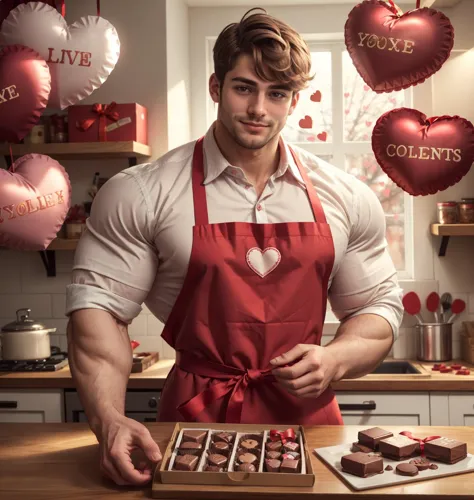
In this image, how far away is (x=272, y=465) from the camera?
134cm

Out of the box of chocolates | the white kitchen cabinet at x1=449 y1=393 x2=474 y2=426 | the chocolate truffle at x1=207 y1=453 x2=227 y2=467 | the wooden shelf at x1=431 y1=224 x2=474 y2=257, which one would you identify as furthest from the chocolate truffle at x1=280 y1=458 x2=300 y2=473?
the wooden shelf at x1=431 y1=224 x2=474 y2=257

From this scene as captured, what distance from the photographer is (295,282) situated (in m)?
1.91

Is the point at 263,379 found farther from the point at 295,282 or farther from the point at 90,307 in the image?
the point at 90,307

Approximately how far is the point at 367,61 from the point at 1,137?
1436 mm

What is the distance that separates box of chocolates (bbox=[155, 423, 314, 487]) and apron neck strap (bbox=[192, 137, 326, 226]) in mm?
539

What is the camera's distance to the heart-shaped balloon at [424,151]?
10.6 ft

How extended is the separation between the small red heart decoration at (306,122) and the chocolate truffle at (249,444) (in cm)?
300

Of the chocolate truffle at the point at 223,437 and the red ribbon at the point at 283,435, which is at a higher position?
the chocolate truffle at the point at 223,437

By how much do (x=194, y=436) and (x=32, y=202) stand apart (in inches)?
69.8

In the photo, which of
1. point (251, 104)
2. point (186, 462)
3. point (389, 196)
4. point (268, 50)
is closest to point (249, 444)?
point (186, 462)

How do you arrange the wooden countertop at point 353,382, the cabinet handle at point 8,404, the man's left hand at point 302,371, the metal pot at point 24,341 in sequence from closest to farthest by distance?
the man's left hand at point 302,371, the wooden countertop at point 353,382, the cabinet handle at point 8,404, the metal pot at point 24,341

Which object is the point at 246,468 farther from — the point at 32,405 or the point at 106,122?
the point at 106,122

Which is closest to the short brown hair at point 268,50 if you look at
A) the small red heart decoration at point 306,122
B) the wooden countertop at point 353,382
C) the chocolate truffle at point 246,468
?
the chocolate truffle at point 246,468

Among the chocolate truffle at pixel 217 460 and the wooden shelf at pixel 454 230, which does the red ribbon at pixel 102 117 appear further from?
the chocolate truffle at pixel 217 460
